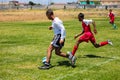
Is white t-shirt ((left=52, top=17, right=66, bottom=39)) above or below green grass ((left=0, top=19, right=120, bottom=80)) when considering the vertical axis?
above

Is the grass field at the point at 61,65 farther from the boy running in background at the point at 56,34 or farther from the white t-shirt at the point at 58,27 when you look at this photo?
the white t-shirt at the point at 58,27

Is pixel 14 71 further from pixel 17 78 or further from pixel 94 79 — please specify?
pixel 94 79

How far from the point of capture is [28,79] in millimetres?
9602

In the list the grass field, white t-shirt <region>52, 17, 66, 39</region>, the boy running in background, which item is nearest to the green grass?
the grass field

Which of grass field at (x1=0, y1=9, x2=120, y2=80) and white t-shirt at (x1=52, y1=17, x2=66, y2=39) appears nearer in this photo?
grass field at (x1=0, y1=9, x2=120, y2=80)

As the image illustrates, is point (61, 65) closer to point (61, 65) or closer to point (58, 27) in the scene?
point (61, 65)

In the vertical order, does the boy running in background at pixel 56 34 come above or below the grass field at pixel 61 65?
above

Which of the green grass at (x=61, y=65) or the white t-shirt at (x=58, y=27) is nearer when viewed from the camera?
the green grass at (x=61, y=65)

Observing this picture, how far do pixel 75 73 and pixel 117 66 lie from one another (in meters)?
1.82

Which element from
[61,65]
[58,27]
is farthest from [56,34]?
[61,65]

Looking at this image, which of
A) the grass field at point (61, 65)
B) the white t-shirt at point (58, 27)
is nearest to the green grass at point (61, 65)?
the grass field at point (61, 65)

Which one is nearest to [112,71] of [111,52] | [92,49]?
[111,52]

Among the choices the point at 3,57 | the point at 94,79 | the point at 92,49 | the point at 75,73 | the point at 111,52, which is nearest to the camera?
the point at 94,79

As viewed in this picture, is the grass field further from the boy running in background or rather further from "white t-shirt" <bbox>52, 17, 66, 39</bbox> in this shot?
"white t-shirt" <bbox>52, 17, 66, 39</bbox>
